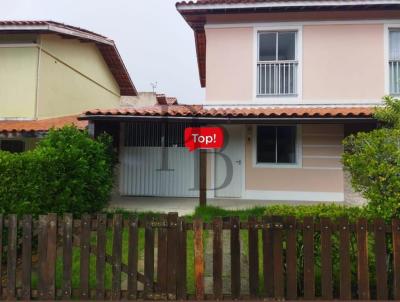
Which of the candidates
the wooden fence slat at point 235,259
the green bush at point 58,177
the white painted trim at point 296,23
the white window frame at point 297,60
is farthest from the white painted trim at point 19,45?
the wooden fence slat at point 235,259

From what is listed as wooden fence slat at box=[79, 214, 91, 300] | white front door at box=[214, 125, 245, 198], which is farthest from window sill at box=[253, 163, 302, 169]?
wooden fence slat at box=[79, 214, 91, 300]

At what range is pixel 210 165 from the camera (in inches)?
442

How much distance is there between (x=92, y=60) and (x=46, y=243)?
13.4 m

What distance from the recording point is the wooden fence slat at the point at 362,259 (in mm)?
4133

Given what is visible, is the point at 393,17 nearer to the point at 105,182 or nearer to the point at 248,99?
the point at 248,99

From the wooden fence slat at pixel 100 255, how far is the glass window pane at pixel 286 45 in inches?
342

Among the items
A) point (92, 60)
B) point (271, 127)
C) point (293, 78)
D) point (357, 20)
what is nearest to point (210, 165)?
point (271, 127)

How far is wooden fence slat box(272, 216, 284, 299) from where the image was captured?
4172 mm

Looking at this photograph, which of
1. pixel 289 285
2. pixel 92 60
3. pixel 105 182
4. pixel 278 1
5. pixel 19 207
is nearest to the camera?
pixel 289 285

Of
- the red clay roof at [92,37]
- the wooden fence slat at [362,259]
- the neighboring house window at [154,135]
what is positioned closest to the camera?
the wooden fence slat at [362,259]

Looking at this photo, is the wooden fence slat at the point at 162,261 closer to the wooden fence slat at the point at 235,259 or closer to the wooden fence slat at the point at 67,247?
the wooden fence slat at the point at 235,259

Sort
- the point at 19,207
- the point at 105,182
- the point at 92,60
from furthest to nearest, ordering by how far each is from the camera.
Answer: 1. the point at 92,60
2. the point at 105,182
3. the point at 19,207

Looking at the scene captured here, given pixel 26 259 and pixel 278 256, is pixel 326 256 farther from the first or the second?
pixel 26 259

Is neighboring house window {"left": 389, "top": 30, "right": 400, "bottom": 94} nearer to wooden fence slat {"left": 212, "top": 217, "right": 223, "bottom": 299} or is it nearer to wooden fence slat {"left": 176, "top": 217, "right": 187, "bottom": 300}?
wooden fence slat {"left": 212, "top": 217, "right": 223, "bottom": 299}
